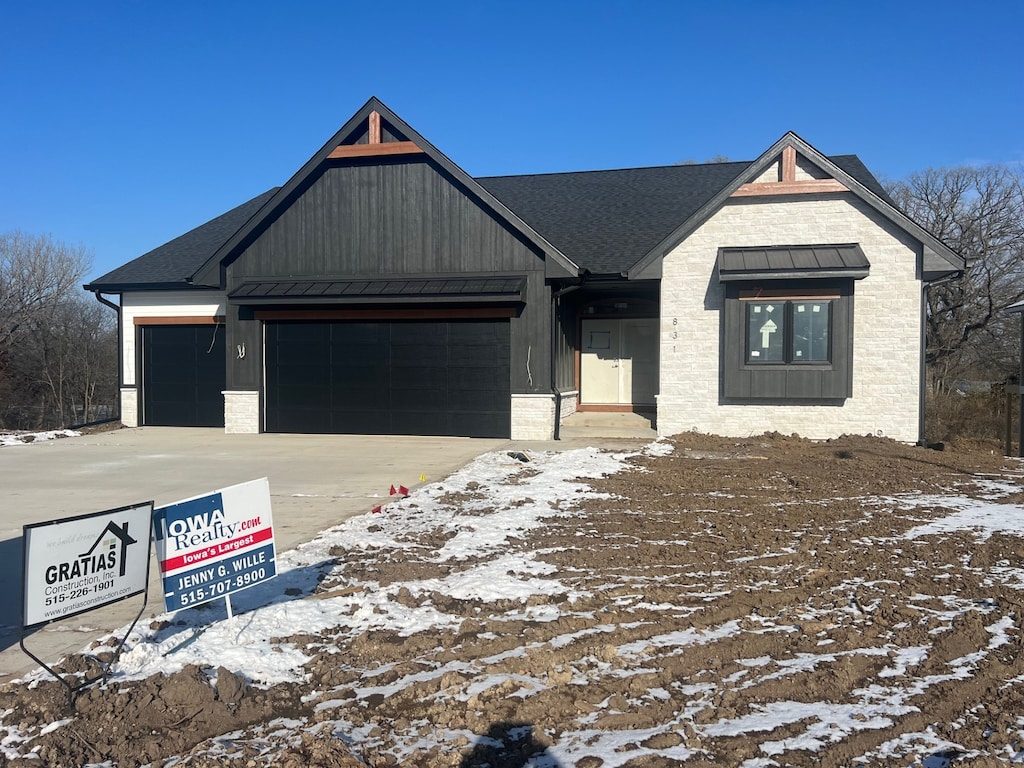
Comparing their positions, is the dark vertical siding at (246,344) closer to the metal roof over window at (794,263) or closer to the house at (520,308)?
the house at (520,308)

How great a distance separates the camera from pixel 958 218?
3164cm

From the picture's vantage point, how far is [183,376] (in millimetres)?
18781

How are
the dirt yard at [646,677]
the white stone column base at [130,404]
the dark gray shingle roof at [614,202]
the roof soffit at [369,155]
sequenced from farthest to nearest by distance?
the white stone column base at [130,404], the dark gray shingle roof at [614,202], the roof soffit at [369,155], the dirt yard at [646,677]

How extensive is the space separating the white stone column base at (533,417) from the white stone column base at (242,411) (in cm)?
584

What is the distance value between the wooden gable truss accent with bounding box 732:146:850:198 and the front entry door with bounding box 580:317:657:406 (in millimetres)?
4076

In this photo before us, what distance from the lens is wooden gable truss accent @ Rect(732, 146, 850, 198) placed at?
14969 millimetres

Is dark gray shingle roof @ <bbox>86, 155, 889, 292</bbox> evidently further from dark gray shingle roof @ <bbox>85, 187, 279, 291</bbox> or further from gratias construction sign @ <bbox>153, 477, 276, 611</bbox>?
gratias construction sign @ <bbox>153, 477, 276, 611</bbox>

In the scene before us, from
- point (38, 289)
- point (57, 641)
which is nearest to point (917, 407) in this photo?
point (57, 641)

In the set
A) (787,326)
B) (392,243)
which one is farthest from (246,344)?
(787,326)

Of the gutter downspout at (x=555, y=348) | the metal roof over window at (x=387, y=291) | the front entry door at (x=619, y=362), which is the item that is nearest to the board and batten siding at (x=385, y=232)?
the metal roof over window at (x=387, y=291)

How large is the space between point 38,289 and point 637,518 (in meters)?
31.5

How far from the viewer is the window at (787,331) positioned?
1484 cm

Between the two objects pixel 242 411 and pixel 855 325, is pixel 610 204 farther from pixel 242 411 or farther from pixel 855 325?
pixel 242 411

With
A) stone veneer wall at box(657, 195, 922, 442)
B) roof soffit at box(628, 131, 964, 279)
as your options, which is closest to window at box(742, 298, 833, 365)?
stone veneer wall at box(657, 195, 922, 442)
